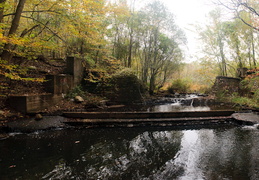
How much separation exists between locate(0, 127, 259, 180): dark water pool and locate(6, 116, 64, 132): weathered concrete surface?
39cm

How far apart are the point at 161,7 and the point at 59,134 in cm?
1506

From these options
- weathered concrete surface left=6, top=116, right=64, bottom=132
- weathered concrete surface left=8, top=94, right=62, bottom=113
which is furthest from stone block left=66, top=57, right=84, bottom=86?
weathered concrete surface left=6, top=116, right=64, bottom=132

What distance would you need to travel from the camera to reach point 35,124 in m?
6.18

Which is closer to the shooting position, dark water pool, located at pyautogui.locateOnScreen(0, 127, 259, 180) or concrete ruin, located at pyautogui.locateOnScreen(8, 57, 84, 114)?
dark water pool, located at pyautogui.locateOnScreen(0, 127, 259, 180)

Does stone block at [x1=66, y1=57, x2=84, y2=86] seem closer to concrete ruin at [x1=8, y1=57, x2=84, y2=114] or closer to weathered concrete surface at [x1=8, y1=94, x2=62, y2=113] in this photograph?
concrete ruin at [x1=8, y1=57, x2=84, y2=114]

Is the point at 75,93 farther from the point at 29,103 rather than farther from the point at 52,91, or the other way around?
the point at 29,103

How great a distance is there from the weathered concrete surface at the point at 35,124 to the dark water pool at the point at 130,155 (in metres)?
0.39

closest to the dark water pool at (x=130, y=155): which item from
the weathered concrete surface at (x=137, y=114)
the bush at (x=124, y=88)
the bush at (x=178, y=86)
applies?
the weathered concrete surface at (x=137, y=114)

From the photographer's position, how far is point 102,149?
4.57m

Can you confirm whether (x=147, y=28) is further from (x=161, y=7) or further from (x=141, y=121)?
(x=141, y=121)

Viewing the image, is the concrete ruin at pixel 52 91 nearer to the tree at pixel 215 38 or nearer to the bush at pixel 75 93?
the bush at pixel 75 93

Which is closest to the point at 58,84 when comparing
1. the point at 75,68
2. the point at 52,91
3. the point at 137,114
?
the point at 52,91

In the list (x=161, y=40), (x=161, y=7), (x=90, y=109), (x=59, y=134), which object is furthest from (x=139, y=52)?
(x=59, y=134)

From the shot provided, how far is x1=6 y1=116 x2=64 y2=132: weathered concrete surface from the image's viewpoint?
5809 millimetres
